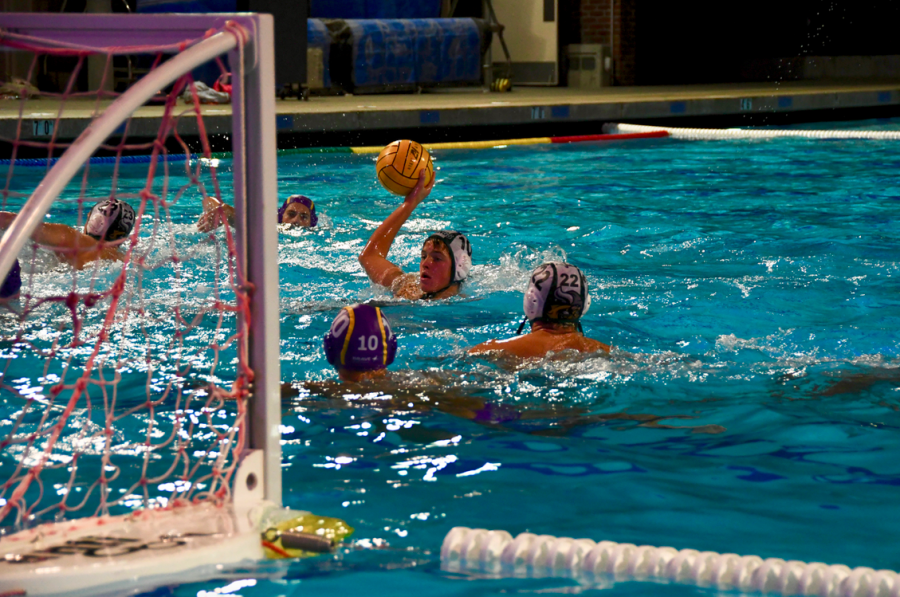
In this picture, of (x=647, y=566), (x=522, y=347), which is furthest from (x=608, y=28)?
(x=647, y=566)

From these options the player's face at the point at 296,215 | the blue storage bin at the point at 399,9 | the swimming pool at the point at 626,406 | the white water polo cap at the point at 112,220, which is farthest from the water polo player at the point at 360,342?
the blue storage bin at the point at 399,9

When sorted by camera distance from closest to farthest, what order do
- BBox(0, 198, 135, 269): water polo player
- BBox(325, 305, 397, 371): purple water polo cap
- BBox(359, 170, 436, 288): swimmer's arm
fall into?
BBox(325, 305, 397, 371): purple water polo cap
BBox(0, 198, 135, 269): water polo player
BBox(359, 170, 436, 288): swimmer's arm

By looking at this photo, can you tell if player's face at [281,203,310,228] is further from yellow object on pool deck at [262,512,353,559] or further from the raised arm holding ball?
yellow object on pool deck at [262,512,353,559]

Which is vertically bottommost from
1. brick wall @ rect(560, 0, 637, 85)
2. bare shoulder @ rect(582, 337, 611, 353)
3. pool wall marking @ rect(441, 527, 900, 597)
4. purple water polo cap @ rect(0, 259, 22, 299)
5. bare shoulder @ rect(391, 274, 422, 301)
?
pool wall marking @ rect(441, 527, 900, 597)

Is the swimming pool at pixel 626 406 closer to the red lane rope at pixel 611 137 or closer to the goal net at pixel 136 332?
the goal net at pixel 136 332

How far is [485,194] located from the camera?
891 centimetres

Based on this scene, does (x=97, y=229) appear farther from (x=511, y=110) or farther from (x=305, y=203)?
(x=511, y=110)

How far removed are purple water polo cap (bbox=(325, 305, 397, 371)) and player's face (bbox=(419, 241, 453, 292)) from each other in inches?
58.9

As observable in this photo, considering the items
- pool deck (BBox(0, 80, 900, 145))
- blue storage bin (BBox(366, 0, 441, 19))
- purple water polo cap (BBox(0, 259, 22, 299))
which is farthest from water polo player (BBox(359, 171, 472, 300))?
blue storage bin (BBox(366, 0, 441, 19))

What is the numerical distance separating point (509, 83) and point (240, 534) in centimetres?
1385

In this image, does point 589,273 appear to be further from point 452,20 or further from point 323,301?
point 452,20

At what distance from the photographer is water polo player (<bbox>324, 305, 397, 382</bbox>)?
3555 mm

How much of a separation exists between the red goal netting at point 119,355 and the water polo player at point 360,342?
412mm

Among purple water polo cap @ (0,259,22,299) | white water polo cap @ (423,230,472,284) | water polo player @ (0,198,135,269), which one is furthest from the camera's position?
water polo player @ (0,198,135,269)
